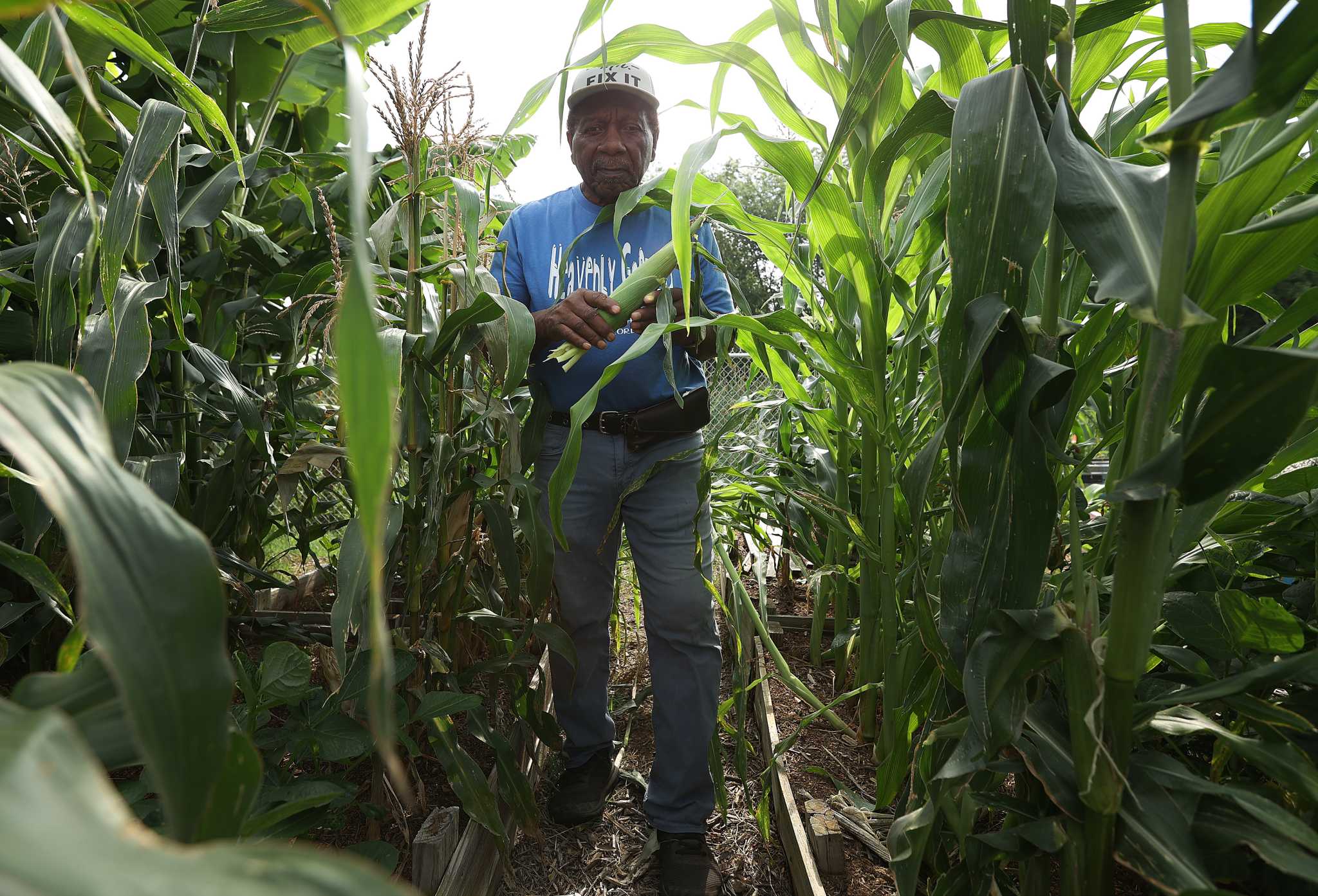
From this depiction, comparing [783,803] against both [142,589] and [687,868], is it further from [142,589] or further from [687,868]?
[142,589]

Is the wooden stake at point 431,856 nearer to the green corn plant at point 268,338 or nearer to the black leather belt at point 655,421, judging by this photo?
the green corn plant at point 268,338

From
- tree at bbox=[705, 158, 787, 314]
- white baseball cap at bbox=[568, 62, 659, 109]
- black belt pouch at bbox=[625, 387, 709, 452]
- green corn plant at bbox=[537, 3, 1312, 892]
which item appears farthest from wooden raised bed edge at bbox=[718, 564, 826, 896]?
tree at bbox=[705, 158, 787, 314]

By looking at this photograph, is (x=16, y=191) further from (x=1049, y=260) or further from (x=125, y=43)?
(x=1049, y=260)

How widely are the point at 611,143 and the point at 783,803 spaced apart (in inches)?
53.6

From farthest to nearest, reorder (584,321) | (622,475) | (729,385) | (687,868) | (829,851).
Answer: (729,385) < (622,475) < (687,868) < (584,321) < (829,851)

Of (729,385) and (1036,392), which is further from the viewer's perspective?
(729,385)

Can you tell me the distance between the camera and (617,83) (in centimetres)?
164

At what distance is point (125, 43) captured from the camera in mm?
728

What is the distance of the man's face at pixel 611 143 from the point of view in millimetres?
1692

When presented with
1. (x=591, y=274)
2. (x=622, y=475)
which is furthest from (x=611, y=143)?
(x=622, y=475)

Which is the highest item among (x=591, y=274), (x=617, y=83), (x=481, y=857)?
(x=617, y=83)

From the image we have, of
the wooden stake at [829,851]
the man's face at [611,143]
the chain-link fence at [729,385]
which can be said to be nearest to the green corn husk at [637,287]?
the man's face at [611,143]

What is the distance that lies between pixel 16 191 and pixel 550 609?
120 centimetres

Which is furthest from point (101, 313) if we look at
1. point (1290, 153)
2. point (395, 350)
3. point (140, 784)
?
point (1290, 153)
